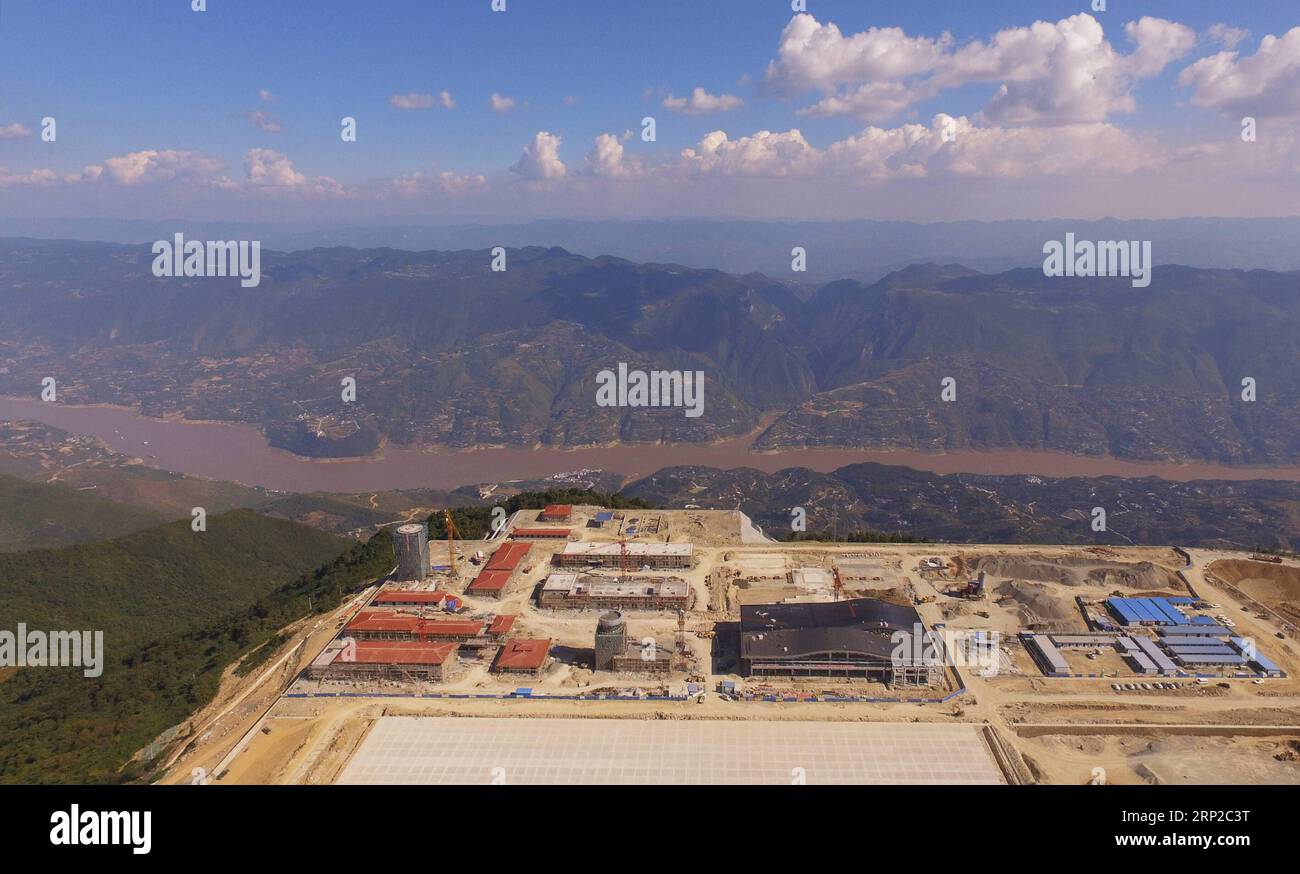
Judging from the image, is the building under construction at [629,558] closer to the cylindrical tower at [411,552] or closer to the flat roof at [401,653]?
the cylindrical tower at [411,552]

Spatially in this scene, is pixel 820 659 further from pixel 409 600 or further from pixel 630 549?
pixel 409 600

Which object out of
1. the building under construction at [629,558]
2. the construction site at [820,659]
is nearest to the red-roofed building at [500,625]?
the construction site at [820,659]

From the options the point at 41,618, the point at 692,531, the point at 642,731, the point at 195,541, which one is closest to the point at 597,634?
the point at 642,731

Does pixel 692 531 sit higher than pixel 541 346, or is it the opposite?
pixel 541 346

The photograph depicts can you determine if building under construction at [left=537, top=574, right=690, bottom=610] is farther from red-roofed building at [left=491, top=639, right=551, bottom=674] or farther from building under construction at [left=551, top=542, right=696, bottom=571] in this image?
red-roofed building at [left=491, top=639, right=551, bottom=674]

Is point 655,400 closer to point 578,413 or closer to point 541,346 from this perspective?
point 578,413

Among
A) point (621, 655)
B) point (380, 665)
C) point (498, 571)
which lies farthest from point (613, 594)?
point (380, 665)
